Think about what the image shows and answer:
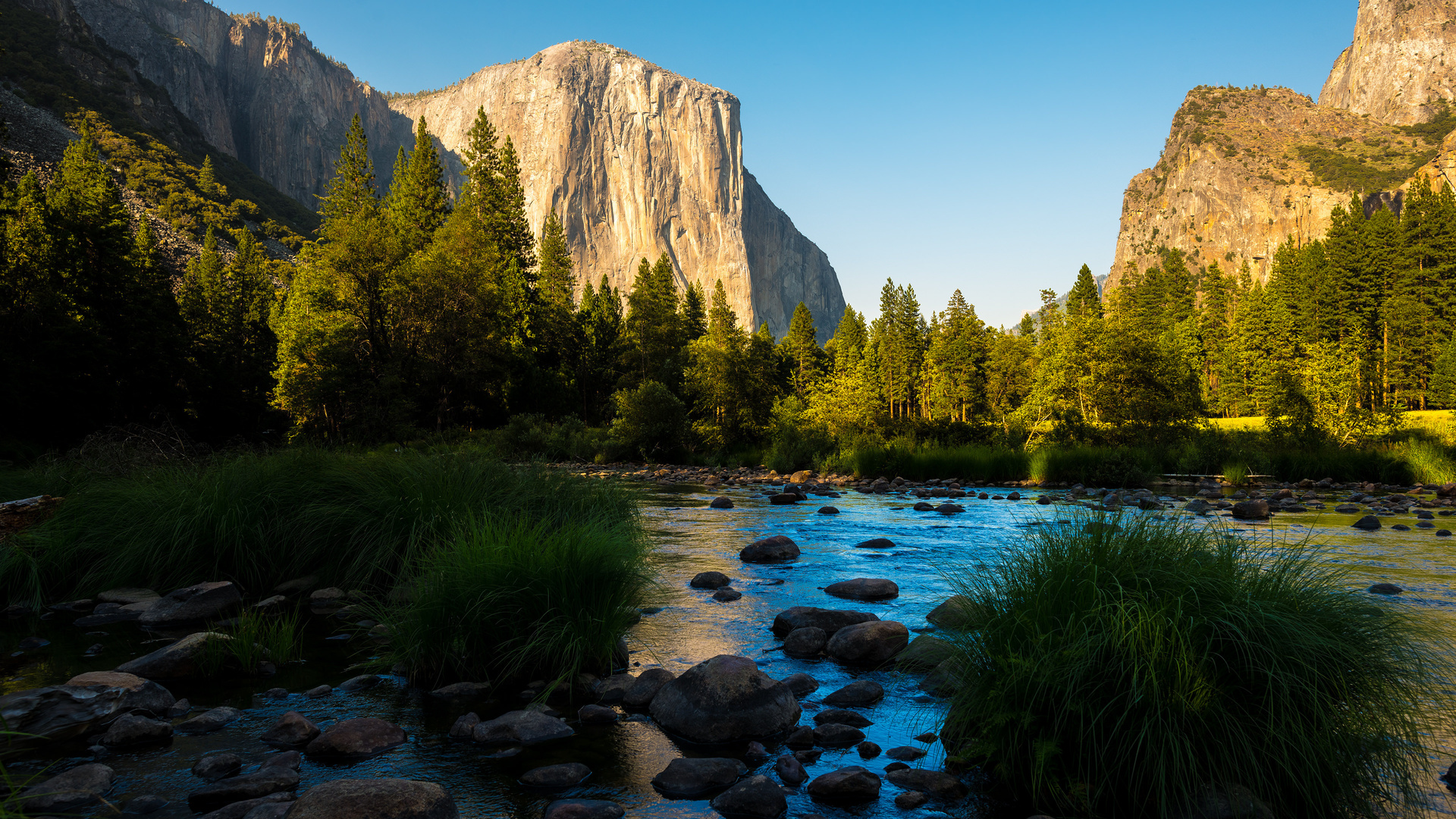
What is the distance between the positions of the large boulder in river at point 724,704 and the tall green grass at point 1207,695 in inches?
52.2

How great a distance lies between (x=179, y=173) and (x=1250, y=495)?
11145 centimetres

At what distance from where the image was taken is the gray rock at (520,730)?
13.6ft

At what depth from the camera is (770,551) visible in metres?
10.3

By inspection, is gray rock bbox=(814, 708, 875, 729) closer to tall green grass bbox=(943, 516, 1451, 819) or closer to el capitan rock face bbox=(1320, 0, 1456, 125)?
tall green grass bbox=(943, 516, 1451, 819)

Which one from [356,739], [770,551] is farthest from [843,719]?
[770,551]

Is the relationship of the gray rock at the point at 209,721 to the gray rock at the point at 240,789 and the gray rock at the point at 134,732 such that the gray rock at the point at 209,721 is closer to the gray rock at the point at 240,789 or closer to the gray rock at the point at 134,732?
the gray rock at the point at 134,732

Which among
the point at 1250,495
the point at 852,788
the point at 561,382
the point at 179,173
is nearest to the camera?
the point at 852,788

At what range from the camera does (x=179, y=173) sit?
3467 inches

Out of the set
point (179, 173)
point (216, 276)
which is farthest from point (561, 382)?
point (179, 173)

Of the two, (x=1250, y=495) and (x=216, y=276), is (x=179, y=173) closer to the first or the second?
(x=216, y=276)

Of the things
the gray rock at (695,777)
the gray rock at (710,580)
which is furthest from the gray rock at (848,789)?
the gray rock at (710,580)

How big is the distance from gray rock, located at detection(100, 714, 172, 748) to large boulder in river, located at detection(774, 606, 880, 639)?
172 inches

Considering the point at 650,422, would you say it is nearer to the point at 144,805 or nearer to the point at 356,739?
the point at 356,739

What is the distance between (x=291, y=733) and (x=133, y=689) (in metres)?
1.24
